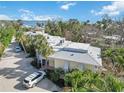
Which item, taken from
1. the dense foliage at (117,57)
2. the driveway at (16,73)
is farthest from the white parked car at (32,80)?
the dense foliage at (117,57)

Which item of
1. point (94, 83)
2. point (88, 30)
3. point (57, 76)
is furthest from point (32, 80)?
point (88, 30)

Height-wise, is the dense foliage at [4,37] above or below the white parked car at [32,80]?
above

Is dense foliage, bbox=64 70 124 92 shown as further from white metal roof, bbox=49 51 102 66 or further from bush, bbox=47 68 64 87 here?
white metal roof, bbox=49 51 102 66

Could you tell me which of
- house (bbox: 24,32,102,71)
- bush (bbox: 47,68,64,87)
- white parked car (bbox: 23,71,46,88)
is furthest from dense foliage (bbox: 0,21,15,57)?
bush (bbox: 47,68,64,87)

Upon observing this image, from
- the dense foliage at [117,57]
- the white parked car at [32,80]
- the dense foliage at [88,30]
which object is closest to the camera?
the white parked car at [32,80]

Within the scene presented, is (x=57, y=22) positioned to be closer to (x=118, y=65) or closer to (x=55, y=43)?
(x=55, y=43)

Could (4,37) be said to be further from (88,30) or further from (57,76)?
(57,76)

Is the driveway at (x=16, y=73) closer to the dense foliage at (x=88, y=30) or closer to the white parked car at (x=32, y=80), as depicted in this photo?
the white parked car at (x=32, y=80)

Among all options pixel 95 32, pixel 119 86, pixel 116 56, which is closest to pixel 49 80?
pixel 116 56

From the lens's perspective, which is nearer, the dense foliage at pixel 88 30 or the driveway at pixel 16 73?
the driveway at pixel 16 73
